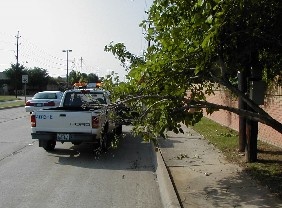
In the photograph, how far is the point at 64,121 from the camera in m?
10.8

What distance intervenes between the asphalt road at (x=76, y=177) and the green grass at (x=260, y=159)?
1.90 m

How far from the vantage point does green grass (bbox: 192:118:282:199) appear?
296 inches

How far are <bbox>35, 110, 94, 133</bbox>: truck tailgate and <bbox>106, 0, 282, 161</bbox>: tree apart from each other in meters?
3.36

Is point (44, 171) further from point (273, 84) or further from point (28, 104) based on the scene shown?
point (28, 104)

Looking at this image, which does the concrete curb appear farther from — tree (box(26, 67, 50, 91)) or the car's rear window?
tree (box(26, 67, 50, 91))

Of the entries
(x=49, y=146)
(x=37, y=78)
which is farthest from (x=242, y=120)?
(x=37, y=78)

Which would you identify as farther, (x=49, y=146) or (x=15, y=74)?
(x=15, y=74)

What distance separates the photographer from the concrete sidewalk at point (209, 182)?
21.0 feet

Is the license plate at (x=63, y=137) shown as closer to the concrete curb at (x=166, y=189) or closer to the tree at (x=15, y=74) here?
the concrete curb at (x=166, y=189)

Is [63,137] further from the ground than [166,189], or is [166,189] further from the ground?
[63,137]

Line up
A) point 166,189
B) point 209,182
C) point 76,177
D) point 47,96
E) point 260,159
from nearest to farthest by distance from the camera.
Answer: point 166,189 < point 209,182 < point 76,177 < point 260,159 < point 47,96

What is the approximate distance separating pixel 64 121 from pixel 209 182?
15.0 ft

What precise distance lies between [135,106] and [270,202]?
266cm

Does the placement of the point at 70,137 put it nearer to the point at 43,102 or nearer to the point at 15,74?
the point at 43,102
